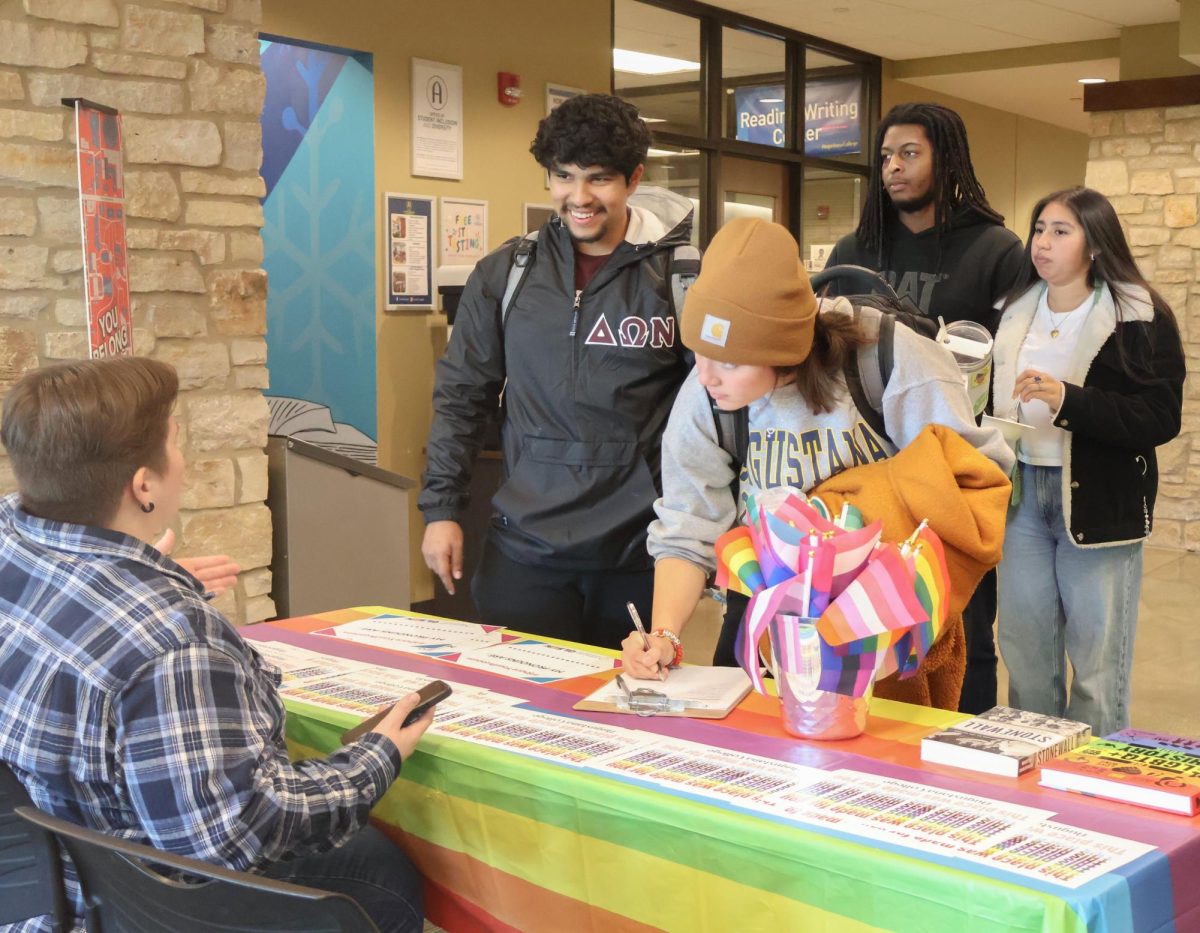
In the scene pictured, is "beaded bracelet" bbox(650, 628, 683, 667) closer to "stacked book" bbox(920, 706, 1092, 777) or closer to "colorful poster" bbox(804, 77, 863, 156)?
"stacked book" bbox(920, 706, 1092, 777)

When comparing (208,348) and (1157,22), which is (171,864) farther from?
(1157,22)

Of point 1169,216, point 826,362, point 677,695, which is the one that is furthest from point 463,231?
point 677,695

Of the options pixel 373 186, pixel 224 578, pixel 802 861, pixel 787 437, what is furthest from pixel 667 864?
pixel 373 186

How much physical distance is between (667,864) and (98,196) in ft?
8.72

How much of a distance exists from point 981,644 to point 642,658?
1143 millimetres

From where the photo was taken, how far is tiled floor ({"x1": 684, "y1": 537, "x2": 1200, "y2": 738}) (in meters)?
4.40

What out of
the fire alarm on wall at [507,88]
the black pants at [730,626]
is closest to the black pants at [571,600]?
the black pants at [730,626]

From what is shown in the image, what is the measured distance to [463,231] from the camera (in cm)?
617

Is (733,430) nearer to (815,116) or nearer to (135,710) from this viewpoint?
(135,710)

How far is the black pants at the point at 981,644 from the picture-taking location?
2779 millimetres

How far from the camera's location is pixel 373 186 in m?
5.78

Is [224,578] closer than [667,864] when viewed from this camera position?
No

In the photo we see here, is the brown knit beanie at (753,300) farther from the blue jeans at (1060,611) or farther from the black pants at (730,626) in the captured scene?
the blue jeans at (1060,611)

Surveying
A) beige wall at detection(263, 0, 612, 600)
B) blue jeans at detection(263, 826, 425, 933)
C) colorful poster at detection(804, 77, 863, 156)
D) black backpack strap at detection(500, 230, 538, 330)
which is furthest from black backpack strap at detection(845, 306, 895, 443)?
colorful poster at detection(804, 77, 863, 156)
